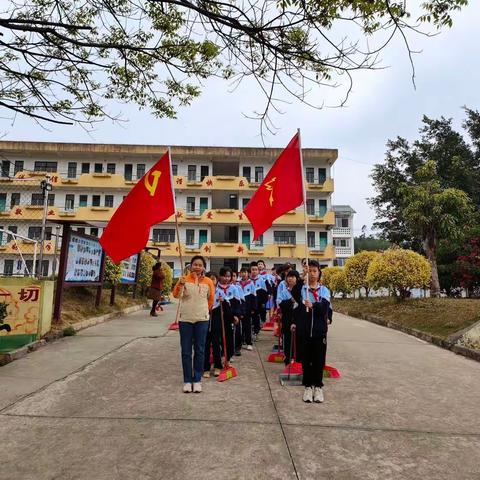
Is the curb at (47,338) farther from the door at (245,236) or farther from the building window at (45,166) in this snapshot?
the building window at (45,166)

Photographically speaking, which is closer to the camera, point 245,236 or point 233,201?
point 245,236

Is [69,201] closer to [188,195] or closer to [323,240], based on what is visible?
[188,195]

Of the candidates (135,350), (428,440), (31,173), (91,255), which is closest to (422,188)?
(91,255)

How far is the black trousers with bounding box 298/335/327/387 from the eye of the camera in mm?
4492

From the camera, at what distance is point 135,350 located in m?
7.01

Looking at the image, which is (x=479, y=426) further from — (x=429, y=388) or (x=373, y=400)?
(x=429, y=388)

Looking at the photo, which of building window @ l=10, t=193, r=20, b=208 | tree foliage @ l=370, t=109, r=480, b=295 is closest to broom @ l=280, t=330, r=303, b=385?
tree foliage @ l=370, t=109, r=480, b=295

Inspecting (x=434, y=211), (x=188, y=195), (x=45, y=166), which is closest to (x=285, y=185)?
(x=434, y=211)

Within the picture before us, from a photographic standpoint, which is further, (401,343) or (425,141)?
(425,141)

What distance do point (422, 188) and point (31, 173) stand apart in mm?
28510

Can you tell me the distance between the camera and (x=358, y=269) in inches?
714

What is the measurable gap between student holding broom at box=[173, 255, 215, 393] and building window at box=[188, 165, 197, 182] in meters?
30.6

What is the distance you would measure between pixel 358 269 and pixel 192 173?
20.5 m

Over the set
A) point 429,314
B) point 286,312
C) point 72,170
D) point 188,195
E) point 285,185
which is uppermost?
point 72,170
